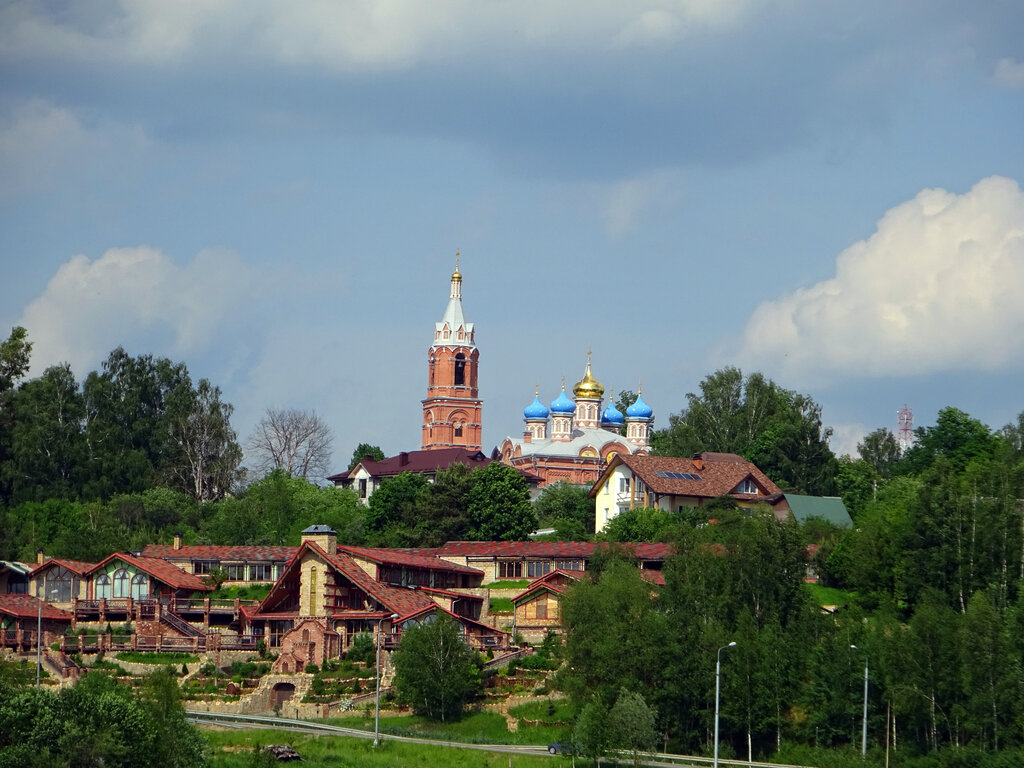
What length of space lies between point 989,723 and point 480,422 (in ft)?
327

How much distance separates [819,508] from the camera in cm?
10844

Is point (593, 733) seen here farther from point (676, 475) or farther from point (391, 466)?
point (391, 466)

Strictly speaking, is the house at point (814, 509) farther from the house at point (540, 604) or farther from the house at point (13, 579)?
the house at point (13, 579)

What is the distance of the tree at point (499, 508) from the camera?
341ft

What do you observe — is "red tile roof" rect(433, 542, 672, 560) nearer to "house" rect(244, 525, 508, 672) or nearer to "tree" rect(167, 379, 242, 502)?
"house" rect(244, 525, 508, 672)

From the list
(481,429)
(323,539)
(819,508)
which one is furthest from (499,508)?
(481,429)

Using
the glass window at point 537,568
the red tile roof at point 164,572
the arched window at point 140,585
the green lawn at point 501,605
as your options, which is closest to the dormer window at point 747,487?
the glass window at point 537,568

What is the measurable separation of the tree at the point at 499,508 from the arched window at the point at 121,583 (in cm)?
2180

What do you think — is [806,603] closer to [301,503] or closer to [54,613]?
[54,613]

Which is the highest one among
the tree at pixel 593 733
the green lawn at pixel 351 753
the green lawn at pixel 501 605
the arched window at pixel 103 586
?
the arched window at pixel 103 586

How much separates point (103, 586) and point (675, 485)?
1371 inches

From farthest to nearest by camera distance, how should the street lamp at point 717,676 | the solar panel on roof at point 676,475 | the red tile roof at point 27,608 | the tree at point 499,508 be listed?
1. the solar panel on roof at point 676,475
2. the tree at point 499,508
3. the red tile roof at point 27,608
4. the street lamp at point 717,676

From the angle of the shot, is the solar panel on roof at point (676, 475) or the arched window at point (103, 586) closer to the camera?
the arched window at point (103, 586)

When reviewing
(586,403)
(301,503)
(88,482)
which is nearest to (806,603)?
(301,503)
